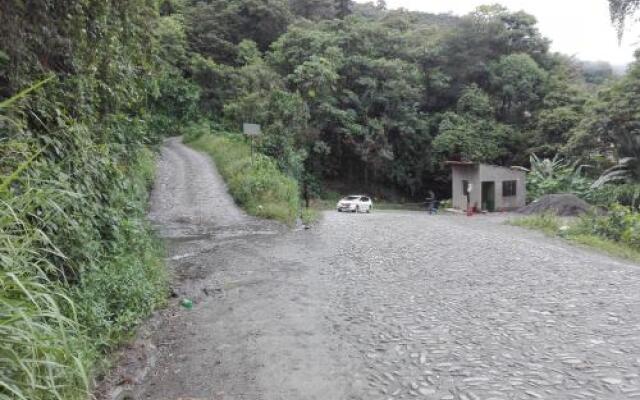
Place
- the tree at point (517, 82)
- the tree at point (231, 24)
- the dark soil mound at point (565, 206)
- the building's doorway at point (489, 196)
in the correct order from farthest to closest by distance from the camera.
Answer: the tree at point (231, 24), the tree at point (517, 82), the building's doorway at point (489, 196), the dark soil mound at point (565, 206)

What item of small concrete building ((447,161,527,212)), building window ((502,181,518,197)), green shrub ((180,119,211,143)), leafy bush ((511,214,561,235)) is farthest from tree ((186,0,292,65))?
leafy bush ((511,214,561,235))

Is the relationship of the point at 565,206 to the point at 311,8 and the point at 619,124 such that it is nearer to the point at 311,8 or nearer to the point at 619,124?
the point at 619,124

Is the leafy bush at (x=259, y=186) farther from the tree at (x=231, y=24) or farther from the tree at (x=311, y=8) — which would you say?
the tree at (x=311, y=8)

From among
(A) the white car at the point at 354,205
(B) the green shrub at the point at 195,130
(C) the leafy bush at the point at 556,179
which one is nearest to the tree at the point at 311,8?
(B) the green shrub at the point at 195,130

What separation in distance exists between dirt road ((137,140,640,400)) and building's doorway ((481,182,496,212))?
54.4 feet

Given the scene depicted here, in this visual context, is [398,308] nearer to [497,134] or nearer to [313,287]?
[313,287]

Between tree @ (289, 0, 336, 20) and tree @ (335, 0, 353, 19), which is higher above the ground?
tree @ (335, 0, 353, 19)

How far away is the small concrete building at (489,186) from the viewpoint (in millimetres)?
27469

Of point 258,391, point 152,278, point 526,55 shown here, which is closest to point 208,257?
point 152,278

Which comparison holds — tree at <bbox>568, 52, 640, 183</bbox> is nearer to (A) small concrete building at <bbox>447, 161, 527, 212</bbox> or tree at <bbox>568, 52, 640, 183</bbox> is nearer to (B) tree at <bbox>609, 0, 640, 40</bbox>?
(A) small concrete building at <bbox>447, 161, 527, 212</bbox>

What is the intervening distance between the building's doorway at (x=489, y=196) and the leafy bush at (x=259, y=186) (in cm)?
1392

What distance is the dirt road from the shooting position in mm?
4410

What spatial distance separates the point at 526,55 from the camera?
35594 millimetres

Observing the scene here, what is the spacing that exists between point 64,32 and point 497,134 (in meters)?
32.2
